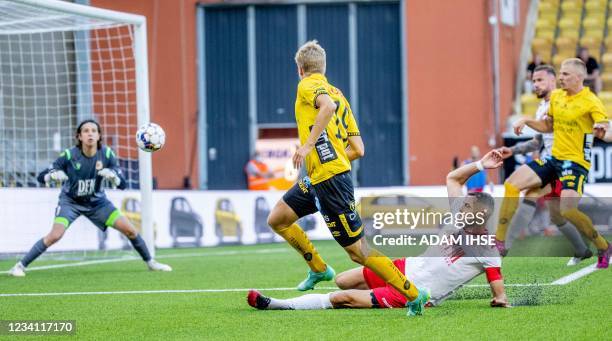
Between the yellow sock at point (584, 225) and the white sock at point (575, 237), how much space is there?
618mm

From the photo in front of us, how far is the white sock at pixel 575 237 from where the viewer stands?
12992 millimetres

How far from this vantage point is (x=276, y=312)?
8.70 meters

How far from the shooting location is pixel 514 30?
2898cm

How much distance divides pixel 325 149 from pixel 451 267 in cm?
131

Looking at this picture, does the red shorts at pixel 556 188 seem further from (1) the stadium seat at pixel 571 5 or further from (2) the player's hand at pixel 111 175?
(1) the stadium seat at pixel 571 5

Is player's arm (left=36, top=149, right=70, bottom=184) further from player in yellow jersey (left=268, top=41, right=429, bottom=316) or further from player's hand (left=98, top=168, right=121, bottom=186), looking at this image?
player in yellow jersey (left=268, top=41, right=429, bottom=316)

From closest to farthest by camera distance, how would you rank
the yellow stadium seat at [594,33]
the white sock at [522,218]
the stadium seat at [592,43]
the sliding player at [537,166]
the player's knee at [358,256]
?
the player's knee at [358,256] → the sliding player at [537,166] → the white sock at [522,218] → the stadium seat at [592,43] → the yellow stadium seat at [594,33]

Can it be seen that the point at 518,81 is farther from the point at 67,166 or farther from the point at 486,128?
the point at 67,166

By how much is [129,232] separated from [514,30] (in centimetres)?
1781

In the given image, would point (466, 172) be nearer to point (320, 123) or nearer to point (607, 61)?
point (320, 123)

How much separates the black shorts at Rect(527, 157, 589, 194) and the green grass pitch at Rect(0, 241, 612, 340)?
0.93m

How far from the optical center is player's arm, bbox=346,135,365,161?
9.18 metres

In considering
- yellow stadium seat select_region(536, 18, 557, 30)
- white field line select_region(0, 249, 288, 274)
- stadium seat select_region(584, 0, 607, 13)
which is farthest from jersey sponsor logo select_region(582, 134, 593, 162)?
stadium seat select_region(584, 0, 607, 13)

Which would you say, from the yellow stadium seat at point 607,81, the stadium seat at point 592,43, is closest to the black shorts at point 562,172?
the yellow stadium seat at point 607,81
